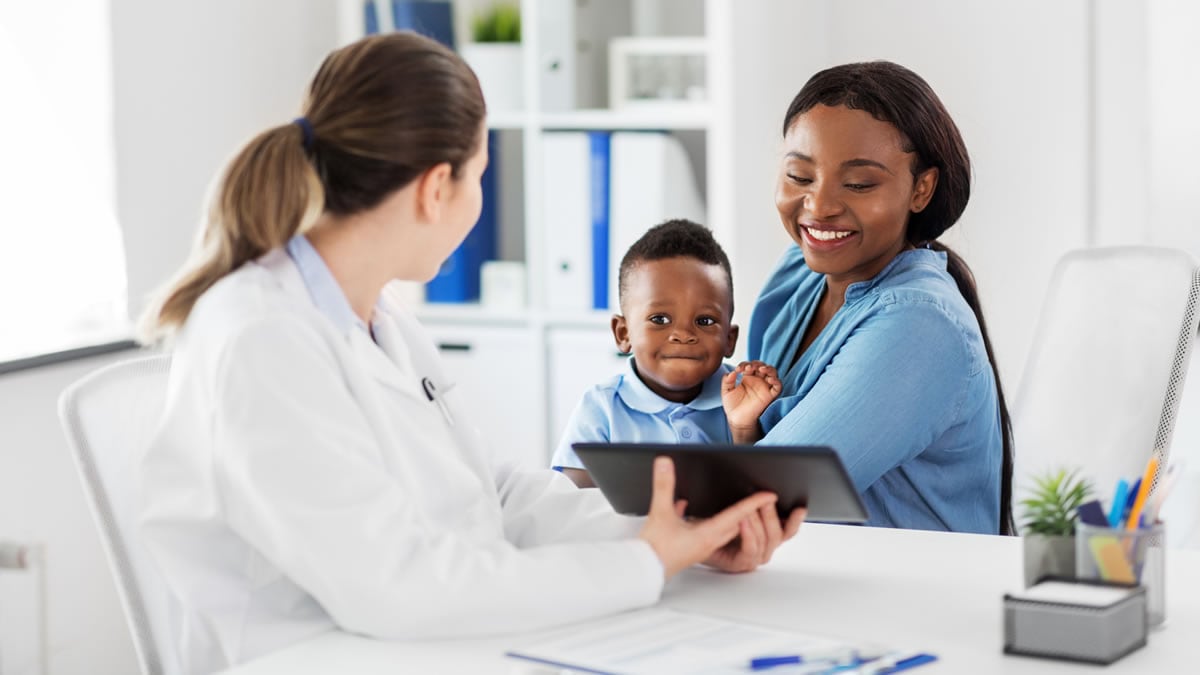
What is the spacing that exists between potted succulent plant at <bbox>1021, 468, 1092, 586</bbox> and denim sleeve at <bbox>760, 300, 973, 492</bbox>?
474mm

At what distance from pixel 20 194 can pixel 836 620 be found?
2.15m

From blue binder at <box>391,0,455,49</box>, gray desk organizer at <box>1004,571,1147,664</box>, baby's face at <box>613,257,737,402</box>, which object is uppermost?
blue binder at <box>391,0,455,49</box>

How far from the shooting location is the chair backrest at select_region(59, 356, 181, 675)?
139 cm

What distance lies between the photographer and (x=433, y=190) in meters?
1.38

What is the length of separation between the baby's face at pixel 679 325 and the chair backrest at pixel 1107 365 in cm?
49

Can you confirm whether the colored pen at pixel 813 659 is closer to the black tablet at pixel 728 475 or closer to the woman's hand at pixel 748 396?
the black tablet at pixel 728 475

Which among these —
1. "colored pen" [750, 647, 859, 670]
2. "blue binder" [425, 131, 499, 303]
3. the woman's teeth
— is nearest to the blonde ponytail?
"colored pen" [750, 647, 859, 670]

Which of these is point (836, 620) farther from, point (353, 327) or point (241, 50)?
point (241, 50)

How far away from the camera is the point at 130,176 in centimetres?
305

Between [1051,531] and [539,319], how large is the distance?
2.14 metres

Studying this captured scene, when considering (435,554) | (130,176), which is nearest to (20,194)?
(130,176)

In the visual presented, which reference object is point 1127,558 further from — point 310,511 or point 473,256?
point 473,256

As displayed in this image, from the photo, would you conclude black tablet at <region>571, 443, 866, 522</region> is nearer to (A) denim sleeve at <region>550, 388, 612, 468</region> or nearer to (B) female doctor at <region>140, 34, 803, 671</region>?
(B) female doctor at <region>140, 34, 803, 671</region>

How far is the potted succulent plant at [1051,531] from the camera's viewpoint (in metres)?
1.25
